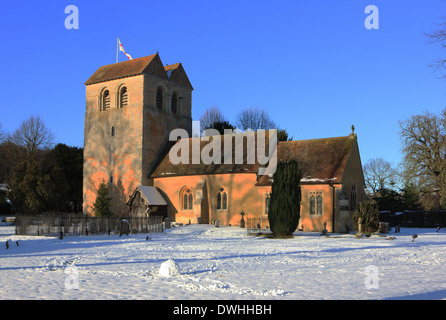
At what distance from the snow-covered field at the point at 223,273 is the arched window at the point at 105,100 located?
26.9 meters

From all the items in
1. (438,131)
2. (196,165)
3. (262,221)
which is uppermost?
(438,131)

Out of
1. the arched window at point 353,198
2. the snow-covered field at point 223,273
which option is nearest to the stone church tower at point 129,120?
the arched window at point 353,198

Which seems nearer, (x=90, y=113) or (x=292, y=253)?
(x=292, y=253)

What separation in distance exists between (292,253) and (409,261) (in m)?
4.61

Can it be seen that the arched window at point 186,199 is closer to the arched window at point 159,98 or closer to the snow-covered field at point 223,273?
the arched window at point 159,98

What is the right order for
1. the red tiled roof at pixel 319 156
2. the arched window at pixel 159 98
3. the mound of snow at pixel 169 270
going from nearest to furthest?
the mound of snow at pixel 169 270, the red tiled roof at pixel 319 156, the arched window at pixel 159 98

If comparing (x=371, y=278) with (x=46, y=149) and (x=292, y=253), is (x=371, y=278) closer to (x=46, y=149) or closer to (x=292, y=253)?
(x=292, y=253)

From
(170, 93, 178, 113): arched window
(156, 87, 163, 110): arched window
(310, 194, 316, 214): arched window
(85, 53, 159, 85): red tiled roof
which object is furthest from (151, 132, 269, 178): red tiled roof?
(85, 53, 159, 85): red tiled roof

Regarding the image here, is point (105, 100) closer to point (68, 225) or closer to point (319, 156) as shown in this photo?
point (68, 225)

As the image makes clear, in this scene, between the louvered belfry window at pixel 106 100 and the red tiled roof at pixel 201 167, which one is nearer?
the red tiled roof at pixel 201 167

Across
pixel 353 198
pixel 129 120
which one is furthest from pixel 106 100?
pixel 353 198

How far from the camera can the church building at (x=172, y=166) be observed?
34.6 m

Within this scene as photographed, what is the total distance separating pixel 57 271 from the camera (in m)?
13.4
